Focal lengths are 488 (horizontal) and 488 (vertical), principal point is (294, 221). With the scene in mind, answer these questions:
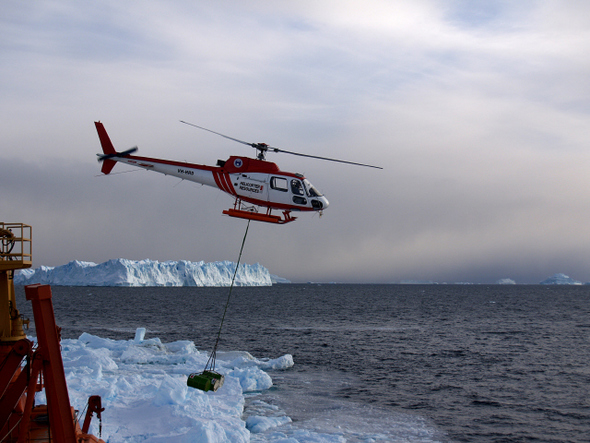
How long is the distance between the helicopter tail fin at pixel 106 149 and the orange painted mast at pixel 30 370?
7.18m

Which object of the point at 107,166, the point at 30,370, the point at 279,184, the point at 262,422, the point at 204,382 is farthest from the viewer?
the point at 107,166

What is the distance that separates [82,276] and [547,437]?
150 m

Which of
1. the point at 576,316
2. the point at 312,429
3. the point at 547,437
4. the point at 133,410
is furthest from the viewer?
A: the point at 576,316

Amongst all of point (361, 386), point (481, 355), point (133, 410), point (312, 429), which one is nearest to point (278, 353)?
point (361, 386)

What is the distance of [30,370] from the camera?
980 centimetres

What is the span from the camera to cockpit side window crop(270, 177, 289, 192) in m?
16.7

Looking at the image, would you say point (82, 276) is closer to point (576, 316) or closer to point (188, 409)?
point (576, 316)

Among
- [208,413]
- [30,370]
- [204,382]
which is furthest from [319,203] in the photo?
[30,370]

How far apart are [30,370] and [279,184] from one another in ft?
31.1

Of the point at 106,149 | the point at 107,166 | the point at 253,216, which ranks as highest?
the point at 106,149

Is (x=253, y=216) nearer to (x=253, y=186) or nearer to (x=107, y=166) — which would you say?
(x=253, y=186)

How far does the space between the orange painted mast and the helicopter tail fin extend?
7.18 metres

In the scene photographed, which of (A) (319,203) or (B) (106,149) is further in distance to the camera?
(B) (106,149)

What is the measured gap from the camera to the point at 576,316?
71.3 m
